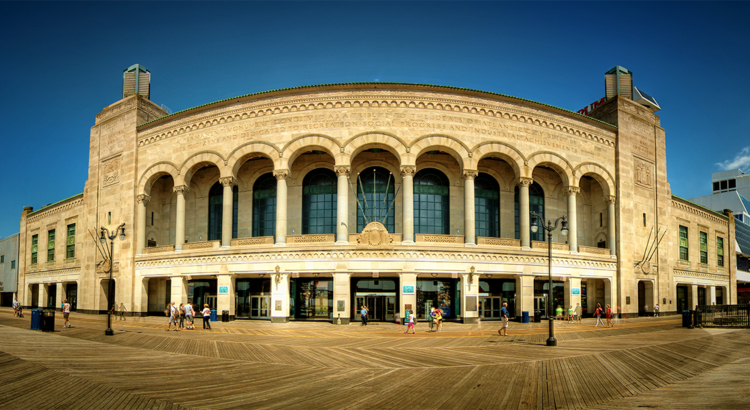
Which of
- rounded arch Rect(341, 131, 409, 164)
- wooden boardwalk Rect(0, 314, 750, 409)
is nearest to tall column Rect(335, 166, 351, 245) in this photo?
rounded arch Rect(341, 131, 409, 164)

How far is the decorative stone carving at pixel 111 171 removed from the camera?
42.3 m

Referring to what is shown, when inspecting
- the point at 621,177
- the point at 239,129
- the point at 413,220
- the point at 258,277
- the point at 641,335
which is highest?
the point at 239,129

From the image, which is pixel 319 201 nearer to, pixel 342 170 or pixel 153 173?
pixel 342 170

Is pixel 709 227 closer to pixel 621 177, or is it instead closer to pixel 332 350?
pixel 621 177

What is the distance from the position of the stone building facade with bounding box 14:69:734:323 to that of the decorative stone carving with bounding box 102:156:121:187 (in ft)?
0.62

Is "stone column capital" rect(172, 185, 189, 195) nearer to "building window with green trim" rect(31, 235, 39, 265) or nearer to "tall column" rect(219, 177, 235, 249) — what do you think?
"tall column" rect(219, 177, 235, 249)

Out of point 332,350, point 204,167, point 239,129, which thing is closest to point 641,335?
point 332,350

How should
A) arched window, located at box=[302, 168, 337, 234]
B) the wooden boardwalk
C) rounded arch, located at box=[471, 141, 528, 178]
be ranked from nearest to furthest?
1. the wooden boardwalk
2. rounded arch, located at box=[471, 141, 528, 178]
3. arched window, located at box=[302, 168, 337, 234]

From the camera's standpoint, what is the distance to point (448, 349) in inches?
822

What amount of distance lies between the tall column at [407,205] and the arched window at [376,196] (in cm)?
273

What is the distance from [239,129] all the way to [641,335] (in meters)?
29.0

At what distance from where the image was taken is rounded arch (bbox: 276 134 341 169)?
34219mm

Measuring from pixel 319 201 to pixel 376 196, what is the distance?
14.5ft

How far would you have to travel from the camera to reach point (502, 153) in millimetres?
35781
